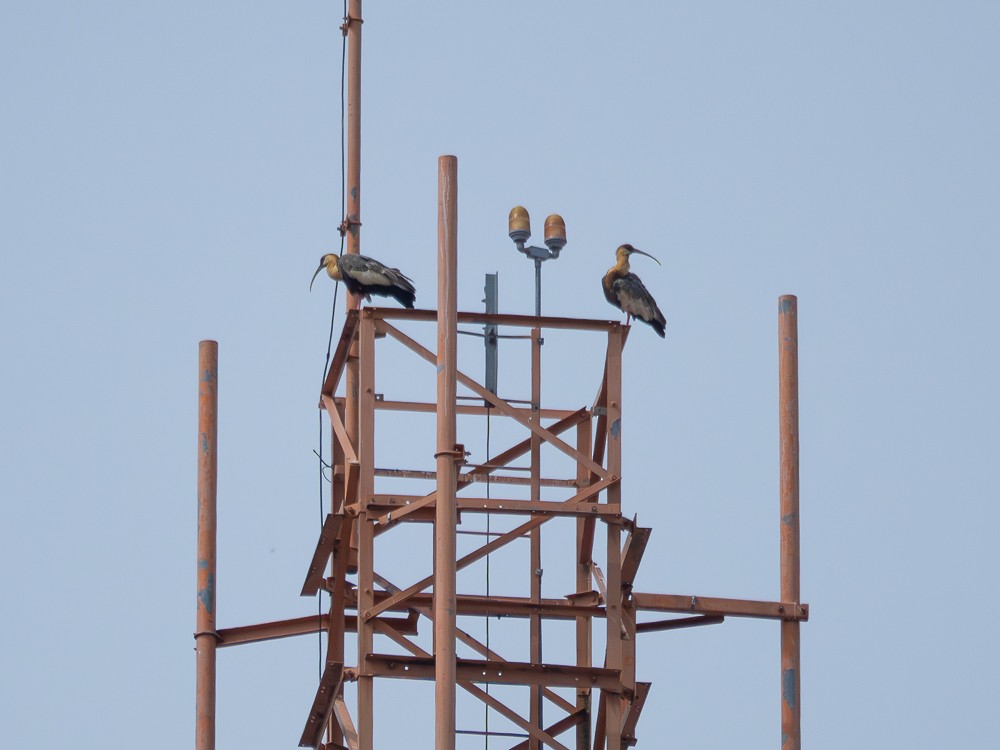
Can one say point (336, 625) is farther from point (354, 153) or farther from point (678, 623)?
point (354, 153)

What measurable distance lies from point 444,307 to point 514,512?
2215mm

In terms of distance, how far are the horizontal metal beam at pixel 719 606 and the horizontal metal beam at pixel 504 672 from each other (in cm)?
64

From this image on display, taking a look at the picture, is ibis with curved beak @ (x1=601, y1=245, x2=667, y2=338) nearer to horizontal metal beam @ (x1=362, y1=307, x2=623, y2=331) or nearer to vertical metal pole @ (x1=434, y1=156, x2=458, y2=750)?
horizontal metal beam @ (x1=362, y1=307, x2=623, y2=331)

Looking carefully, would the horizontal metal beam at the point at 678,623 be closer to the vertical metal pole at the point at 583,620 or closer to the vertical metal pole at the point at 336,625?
the vertical metal pole at the point at 583,620

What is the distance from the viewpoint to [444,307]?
17859 mm

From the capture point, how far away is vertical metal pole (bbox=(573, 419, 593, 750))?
21.2m

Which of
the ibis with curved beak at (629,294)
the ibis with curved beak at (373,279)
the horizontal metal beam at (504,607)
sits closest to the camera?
the horizontal metal beam at (504,607)

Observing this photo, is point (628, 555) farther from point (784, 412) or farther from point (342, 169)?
point (342, 169)

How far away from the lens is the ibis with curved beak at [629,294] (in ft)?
80.6

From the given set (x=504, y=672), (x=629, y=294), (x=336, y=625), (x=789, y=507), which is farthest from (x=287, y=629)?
(x=629, y=294)

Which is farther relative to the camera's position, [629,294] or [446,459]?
[629,294]

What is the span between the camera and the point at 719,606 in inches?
781

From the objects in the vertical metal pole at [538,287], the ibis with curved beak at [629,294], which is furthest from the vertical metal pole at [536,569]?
the ibis with curved beak at [629,294]

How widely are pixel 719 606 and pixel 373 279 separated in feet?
16.5
